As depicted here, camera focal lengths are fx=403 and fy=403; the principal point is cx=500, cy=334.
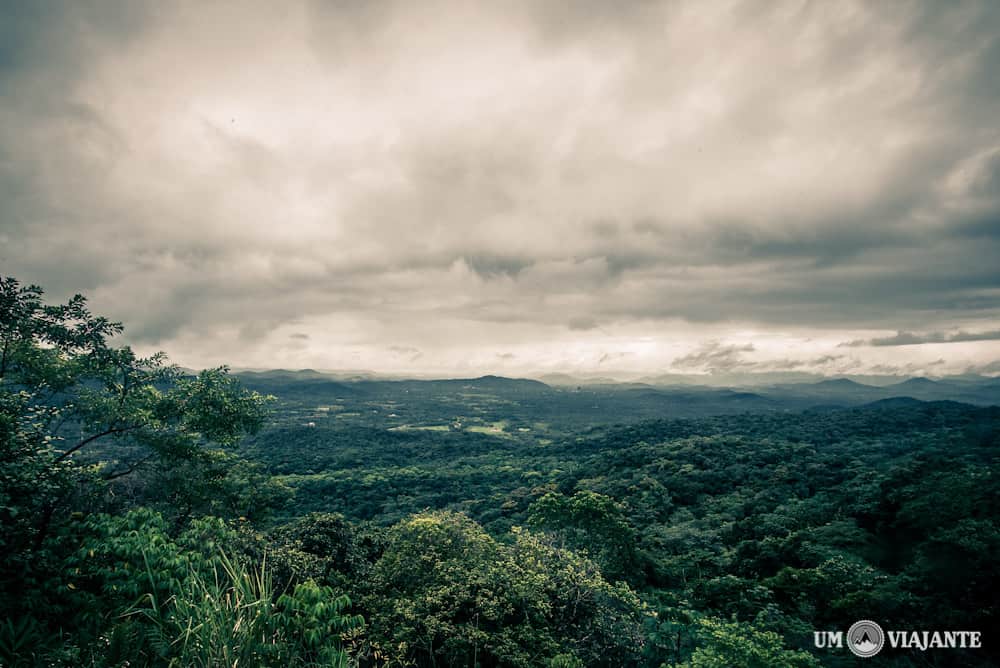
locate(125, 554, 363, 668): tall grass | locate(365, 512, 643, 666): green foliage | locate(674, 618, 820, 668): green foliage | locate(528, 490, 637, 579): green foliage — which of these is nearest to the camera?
locate(125, 554, 363, 668): tall grass

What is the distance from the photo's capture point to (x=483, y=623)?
1412 centimetres

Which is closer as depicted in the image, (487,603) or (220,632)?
(220,632)

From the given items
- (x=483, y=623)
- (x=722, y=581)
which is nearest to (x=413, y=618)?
(x=483, y=623)

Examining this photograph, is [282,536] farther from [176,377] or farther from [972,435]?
[972,435]

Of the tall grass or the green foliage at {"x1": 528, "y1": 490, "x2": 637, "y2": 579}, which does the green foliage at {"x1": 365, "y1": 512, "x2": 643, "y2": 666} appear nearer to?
the tall grass

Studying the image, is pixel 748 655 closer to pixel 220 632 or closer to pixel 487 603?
pixel 487 603

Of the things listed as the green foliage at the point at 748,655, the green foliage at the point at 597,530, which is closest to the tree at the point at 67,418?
the green foliage at the point at 748,655

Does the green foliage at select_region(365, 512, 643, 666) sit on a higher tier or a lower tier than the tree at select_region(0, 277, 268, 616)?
lower

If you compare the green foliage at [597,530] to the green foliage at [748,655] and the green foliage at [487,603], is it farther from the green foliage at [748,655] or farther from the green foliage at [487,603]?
the green foliage at [748,655]

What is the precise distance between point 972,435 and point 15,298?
105 m

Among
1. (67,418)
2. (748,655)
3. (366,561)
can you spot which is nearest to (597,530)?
(366,561)

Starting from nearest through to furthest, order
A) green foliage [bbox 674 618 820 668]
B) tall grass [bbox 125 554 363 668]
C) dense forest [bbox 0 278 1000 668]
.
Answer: tall grass [bbox 125 554 363 668] < dense forest [bbox 0 278 1000 668] < green foliage [bbox 674 618 820 668]

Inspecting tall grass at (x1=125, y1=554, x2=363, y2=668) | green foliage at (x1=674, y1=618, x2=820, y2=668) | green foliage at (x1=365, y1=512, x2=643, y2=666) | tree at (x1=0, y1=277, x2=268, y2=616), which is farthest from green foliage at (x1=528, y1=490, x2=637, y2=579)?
tall grass at (x1=125, y1=554, x2=363, y2=668)

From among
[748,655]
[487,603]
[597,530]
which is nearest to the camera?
[748,655]
